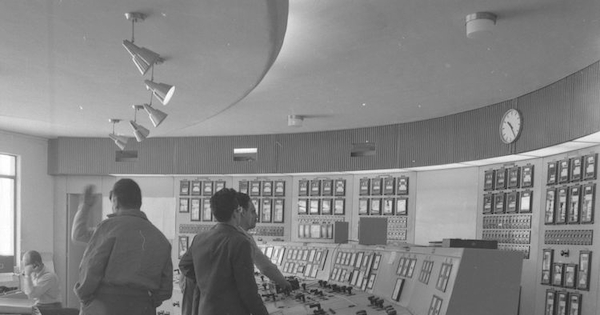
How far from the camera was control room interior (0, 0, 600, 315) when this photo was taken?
3.51 m

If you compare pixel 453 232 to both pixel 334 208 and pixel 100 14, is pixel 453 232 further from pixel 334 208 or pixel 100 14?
pixel 100 14

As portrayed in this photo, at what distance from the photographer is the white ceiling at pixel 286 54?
3373 mm

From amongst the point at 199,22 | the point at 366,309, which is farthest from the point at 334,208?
the point at 199,22

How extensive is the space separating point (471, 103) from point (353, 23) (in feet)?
9.09

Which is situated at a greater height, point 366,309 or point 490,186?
point 490,186

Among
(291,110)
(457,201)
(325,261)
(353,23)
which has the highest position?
(353,23)

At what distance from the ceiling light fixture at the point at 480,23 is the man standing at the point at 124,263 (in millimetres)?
2275

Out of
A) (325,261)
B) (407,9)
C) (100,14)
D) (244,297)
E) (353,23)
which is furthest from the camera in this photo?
(325,261)

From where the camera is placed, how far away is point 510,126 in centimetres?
607

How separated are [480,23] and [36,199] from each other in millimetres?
7695

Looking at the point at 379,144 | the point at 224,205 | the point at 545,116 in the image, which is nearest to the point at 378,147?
the point at 379,144

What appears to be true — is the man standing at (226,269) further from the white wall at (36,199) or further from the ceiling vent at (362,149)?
the white wall at (36,199)

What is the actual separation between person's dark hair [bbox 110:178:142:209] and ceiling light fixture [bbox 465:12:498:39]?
89.5 inches

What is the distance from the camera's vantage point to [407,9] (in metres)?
3.69
